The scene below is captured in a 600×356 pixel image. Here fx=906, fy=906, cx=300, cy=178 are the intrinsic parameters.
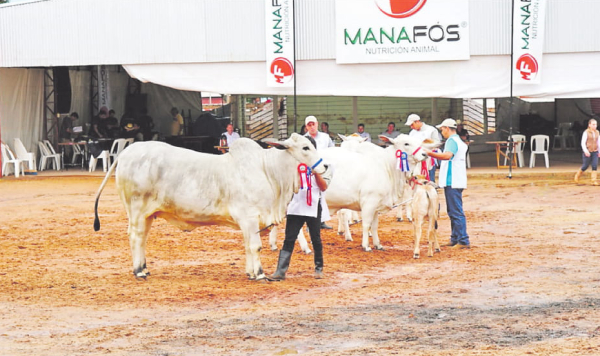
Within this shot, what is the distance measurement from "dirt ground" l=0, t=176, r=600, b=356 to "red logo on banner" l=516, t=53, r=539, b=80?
727 centimetres

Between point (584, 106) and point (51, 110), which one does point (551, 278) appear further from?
point (584, 106)

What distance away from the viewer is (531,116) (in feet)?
113

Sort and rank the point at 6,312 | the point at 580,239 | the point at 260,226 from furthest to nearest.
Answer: the point at 580,239 → the point at 260,226 → the point at 6,312

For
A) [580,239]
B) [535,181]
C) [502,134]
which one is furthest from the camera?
[502,134]

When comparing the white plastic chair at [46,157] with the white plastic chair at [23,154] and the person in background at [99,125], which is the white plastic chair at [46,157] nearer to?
the white plastic chair at [23,154]

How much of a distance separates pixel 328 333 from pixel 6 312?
3.56 metres

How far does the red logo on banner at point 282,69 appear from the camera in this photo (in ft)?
79.0

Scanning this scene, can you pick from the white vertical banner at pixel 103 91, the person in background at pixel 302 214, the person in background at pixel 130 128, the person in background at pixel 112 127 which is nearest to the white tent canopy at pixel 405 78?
the person in background at pixel 112 127

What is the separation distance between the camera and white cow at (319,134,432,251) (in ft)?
43.2

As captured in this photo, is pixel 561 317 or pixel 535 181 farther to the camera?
Result: pixel 535 181

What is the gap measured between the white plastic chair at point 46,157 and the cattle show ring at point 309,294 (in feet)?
39.2

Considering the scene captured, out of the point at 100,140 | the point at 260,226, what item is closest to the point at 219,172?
the point at 260,226

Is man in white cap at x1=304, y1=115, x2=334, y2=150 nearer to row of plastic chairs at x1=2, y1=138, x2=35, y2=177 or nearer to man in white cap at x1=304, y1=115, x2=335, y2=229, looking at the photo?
man in white cap at x1=304, y1=115, x2=335, y2=229

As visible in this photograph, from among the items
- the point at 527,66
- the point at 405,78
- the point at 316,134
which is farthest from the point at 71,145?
the point at 316,134
